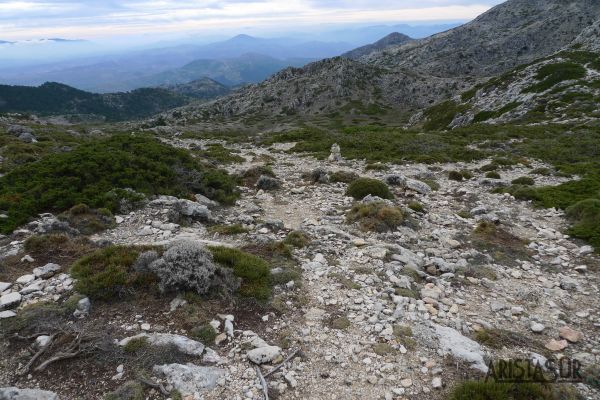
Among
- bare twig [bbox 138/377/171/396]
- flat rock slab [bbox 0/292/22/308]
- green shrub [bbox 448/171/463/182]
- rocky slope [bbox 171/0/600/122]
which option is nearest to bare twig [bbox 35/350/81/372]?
bare twig [bbox 138/377/171/396]

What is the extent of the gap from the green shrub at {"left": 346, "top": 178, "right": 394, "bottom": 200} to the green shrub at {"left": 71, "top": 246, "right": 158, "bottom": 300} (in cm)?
1108

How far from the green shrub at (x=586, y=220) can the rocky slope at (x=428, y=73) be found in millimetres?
103317

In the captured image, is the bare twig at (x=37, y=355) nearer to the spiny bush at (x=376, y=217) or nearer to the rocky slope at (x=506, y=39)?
the spiny bush at (x=376, y=217)

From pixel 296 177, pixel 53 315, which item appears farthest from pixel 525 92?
pixel 53 315

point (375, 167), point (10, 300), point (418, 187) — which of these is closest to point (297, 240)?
point (10, 300)

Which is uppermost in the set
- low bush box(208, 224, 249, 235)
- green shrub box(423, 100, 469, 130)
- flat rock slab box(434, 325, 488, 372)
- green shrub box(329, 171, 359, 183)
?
low bush box(208, 224, 249, 235)

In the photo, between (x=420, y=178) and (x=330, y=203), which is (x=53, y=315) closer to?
(x=330, y=203)

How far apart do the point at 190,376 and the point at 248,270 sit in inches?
137

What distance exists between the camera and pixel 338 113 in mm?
116938

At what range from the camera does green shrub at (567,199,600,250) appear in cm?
1319

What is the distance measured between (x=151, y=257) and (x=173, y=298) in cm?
137

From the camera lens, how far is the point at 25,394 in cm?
596

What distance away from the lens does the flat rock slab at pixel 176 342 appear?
719cm

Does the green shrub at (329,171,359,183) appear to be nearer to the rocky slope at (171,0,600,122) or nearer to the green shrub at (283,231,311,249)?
the green shrub at (283,231,311,249)
